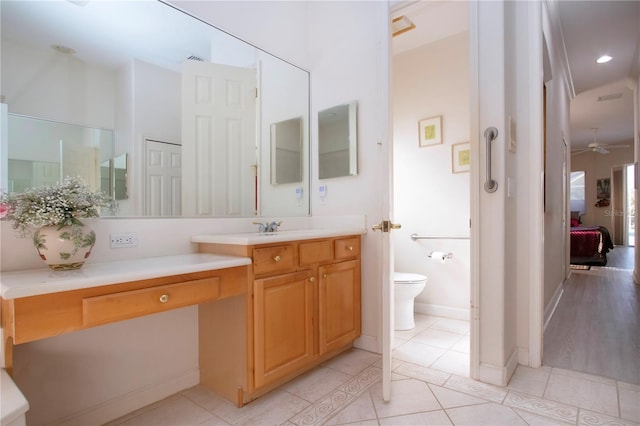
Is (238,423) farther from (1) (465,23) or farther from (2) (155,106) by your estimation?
(1) (465,23)

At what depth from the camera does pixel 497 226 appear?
1926mm

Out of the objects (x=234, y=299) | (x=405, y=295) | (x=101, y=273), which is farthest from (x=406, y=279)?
(x=101, y=273)

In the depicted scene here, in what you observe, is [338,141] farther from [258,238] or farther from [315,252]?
[258,238]

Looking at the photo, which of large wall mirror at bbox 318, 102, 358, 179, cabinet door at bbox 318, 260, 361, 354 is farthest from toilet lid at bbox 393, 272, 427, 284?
large wall mirror at bbox 318, 102, 358, 179

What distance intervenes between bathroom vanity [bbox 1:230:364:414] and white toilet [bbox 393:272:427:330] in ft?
1.56

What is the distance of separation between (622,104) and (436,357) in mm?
6540

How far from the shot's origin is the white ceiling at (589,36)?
290 cm

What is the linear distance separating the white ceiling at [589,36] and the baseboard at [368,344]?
7.49 ft

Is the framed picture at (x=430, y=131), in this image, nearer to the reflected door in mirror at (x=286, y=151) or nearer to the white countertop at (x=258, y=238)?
the reflected door in mirror at (x=286, y=151)

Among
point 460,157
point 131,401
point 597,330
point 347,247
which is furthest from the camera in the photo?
point 460,157

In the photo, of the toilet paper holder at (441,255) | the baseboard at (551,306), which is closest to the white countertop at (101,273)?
the toilet paper holder at (441,255)

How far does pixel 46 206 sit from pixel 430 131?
9.73 ft

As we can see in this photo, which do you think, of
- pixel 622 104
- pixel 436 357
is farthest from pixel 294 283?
pixel 622 104

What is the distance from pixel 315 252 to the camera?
2090mm
